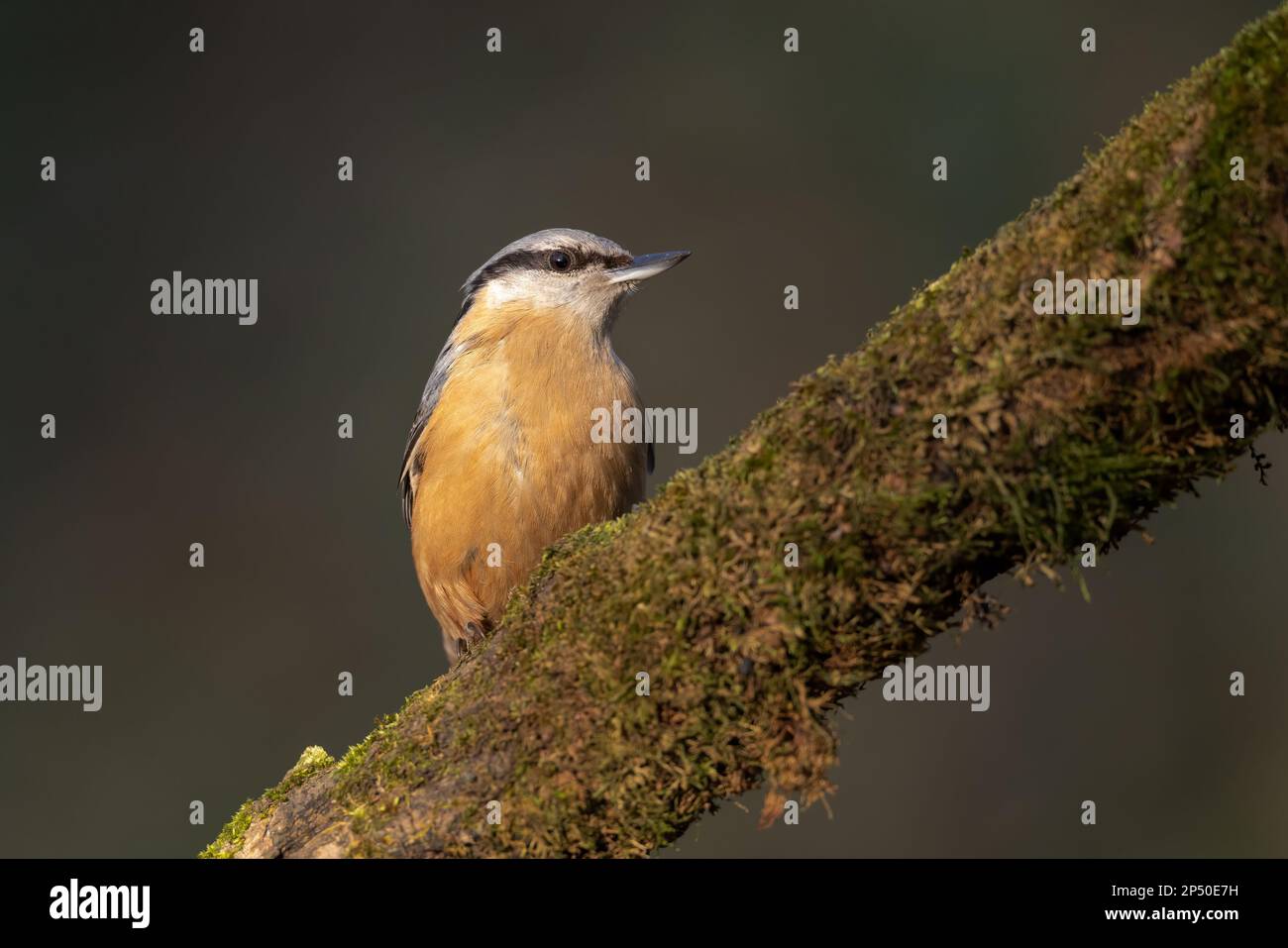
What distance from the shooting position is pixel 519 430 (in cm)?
344

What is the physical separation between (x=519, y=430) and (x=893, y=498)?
1.94 meters

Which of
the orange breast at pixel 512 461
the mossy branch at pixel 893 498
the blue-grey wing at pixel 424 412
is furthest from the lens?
the blue-grey wing at pixel 424 412

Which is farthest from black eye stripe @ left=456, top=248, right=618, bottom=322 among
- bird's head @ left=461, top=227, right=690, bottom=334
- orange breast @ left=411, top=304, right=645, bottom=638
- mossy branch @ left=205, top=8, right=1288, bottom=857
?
mossy branch @ left=205, top=8, right=1288, bottom=857

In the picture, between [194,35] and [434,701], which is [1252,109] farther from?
[194,35]

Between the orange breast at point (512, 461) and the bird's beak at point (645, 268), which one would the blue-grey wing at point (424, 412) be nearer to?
the orange breast at point (512, 461)

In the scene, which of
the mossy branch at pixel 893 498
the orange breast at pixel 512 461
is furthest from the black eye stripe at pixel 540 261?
the mossy branch at pixel 893 498

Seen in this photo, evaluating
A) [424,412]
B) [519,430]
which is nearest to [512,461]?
[519,430]

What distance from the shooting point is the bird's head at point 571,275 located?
3738 mm

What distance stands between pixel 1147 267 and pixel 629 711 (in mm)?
930

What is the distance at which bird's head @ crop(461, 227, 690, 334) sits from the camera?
374 centimetres

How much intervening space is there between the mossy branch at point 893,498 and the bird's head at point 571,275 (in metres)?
1.88

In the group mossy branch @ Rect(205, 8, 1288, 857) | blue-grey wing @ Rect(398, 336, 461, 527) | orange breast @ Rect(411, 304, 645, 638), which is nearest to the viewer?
mossy branch @ Rect(205, 8, 1288, 857)

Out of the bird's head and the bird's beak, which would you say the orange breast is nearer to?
the bird's head
